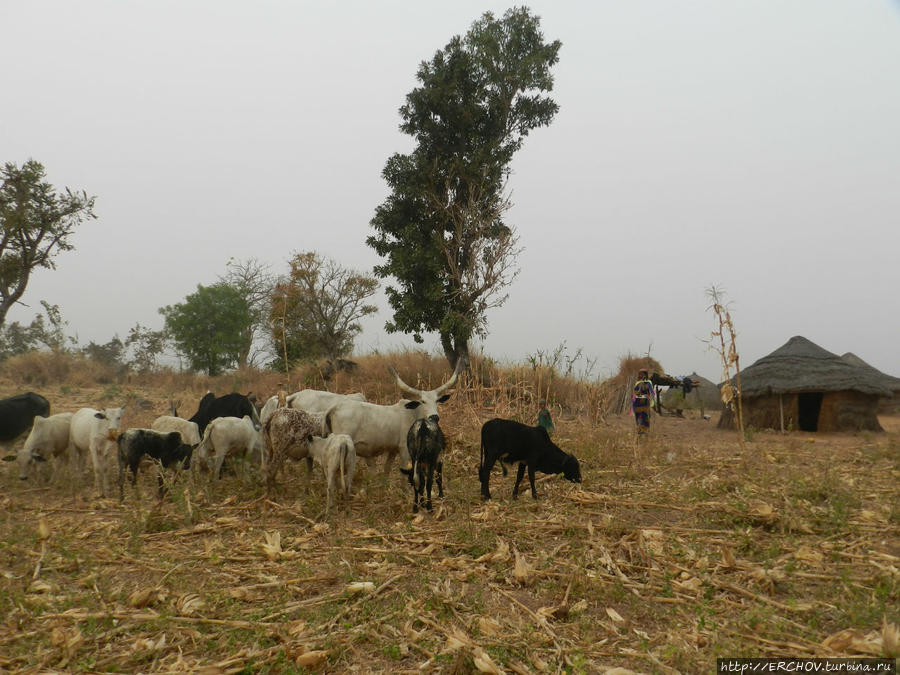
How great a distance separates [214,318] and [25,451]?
94.4ft

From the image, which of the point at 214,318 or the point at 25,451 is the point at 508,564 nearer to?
the point at 25,451

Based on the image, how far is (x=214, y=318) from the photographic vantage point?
35.8 metres

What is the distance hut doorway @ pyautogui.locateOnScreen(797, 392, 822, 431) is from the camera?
17.1m

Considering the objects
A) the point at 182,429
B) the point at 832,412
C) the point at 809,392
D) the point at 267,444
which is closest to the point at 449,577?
the point at 267,444

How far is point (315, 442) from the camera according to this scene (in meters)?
7.28

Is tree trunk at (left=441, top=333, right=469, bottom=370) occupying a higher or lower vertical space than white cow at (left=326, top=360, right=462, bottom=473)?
higher

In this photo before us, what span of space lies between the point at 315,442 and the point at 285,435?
0.42 meters

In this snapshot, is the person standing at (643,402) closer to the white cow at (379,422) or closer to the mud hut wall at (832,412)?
the mud hut wall at (832,412)

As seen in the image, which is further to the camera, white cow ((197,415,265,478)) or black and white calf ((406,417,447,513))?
white cow ((197,415,265,478))

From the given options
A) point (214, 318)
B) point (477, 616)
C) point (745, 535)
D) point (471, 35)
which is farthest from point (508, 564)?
point (214, 318)

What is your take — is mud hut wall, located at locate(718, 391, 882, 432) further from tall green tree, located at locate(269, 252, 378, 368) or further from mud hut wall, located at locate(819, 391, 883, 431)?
tall green tree, located at locate(269, 252, 378, 368)

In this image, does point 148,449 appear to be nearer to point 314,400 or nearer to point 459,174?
point 314,400

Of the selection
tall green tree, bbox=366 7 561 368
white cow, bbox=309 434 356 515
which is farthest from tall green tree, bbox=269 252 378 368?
white cow, bbox=309 434 356 515

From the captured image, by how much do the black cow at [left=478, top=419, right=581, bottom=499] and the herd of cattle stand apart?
1cm
